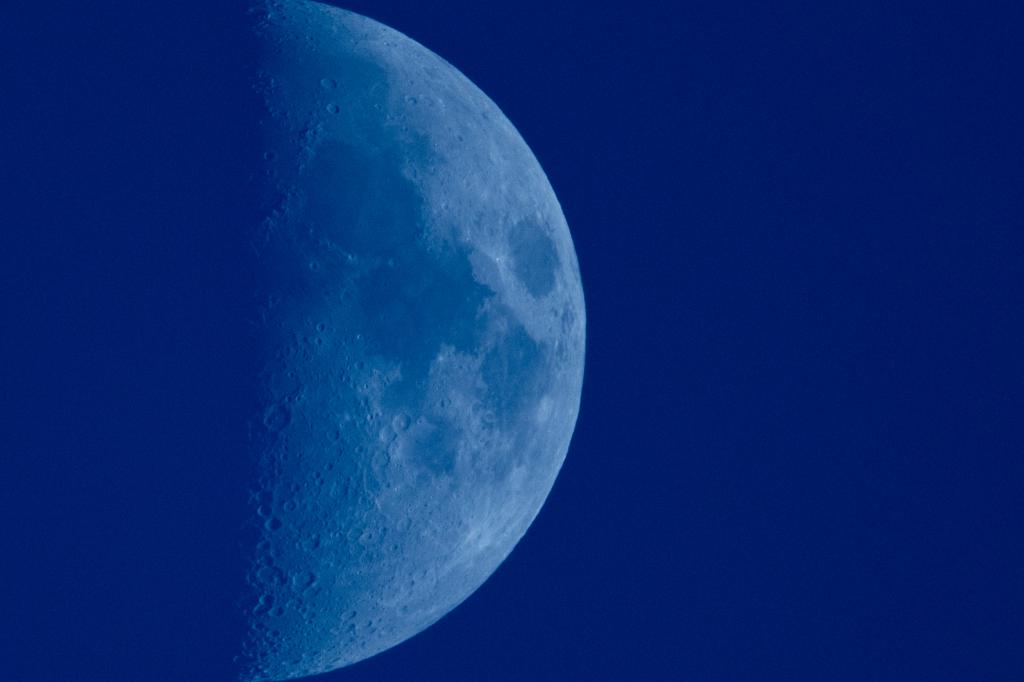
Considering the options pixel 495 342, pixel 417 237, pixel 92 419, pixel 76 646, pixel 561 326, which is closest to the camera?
pixel 92 419

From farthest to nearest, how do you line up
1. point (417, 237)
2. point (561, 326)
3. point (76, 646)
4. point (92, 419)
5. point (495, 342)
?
point (561, 326)
point (495, 342)
point (417, 237)
point (76, 646)
point (92, 419)

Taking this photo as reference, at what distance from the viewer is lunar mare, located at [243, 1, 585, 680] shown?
5285mm

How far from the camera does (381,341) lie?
5379 mm

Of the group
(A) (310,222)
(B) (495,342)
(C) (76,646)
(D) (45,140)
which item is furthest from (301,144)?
(C) (76,646)

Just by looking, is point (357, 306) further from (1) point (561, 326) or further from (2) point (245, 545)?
(1) point (561, 326)

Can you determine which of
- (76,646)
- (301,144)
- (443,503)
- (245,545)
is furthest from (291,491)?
(301,144)

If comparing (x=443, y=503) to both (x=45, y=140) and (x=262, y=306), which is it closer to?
(x=262, y=306)

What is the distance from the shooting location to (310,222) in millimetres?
5277

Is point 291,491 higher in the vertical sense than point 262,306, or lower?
lower

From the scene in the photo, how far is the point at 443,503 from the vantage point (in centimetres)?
588

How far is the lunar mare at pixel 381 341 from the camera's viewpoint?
5.29 meters

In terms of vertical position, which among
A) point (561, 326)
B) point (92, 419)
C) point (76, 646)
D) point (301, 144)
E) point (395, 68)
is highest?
point (395, 68)

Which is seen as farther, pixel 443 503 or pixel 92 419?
pixel 443 503

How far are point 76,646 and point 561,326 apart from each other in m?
3.78
